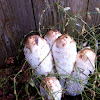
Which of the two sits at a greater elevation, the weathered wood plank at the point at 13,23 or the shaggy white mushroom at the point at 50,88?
the weathered wood plank at the point at 13,23

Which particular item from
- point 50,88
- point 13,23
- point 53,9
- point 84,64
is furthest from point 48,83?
point 53,9

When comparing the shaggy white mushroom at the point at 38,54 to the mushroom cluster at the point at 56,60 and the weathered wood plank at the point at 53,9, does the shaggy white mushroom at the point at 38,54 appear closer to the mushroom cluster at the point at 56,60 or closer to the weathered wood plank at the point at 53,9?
the mushroom cluster at the point at 56,60

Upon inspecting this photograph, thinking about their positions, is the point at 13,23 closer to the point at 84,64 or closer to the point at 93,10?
the point at 84,64

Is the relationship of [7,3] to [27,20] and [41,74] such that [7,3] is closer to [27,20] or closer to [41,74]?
[27,20]

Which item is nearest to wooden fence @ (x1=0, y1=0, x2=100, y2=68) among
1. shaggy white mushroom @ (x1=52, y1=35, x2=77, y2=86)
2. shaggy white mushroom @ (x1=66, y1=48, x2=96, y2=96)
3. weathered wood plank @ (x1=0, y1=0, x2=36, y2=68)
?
weathered wood plank @ (x1=0, y1=0, x2=36, y2=68)

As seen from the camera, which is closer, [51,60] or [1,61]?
[51,60]

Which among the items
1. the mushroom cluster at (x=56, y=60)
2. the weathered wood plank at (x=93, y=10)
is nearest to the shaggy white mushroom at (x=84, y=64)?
the mushroom cluster at (x=56, y=60)

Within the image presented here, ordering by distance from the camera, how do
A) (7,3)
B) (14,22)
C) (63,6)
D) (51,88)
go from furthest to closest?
(63,6) < (14,22) < (7,3) < (51,88)

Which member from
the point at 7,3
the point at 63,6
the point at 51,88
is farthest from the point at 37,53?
the point at 63,6
